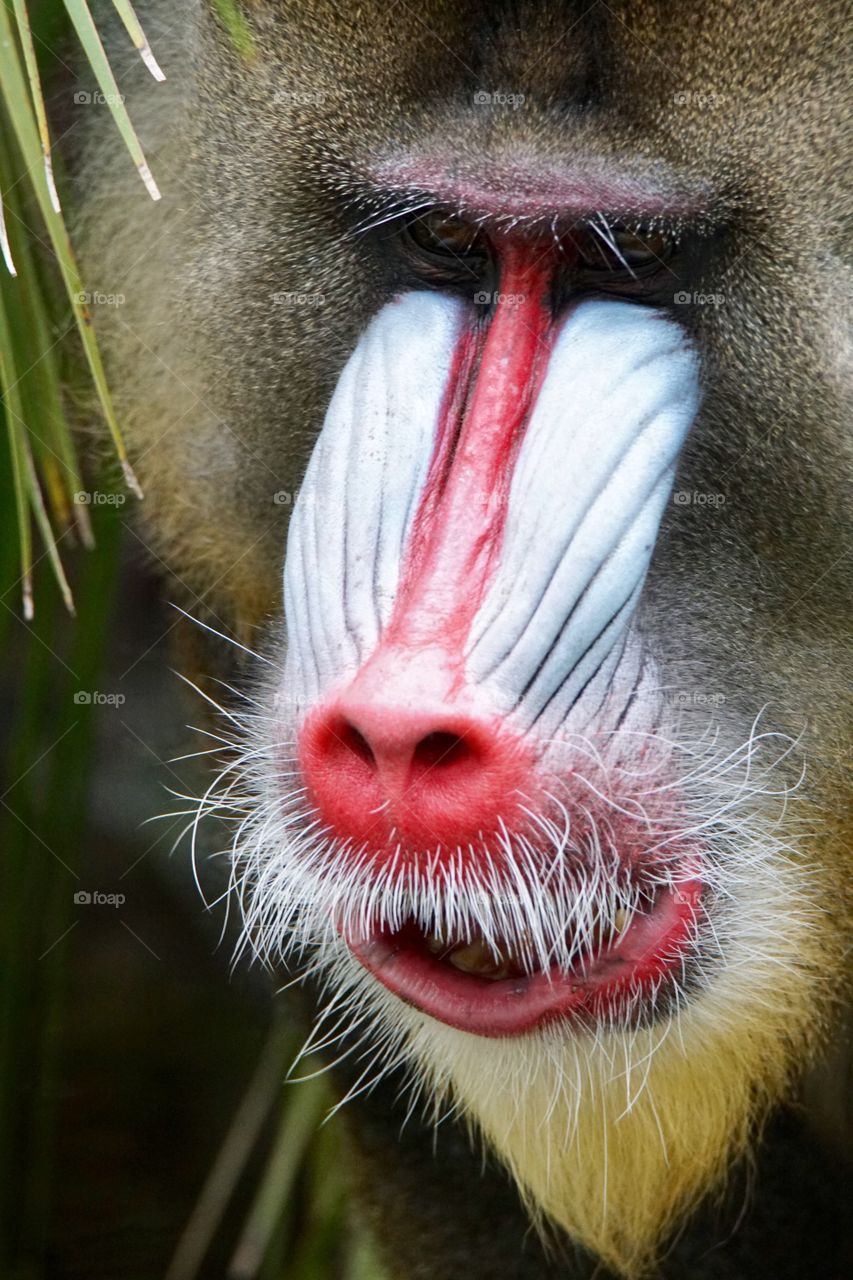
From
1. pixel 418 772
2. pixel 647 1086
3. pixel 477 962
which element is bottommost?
pixel 647 1086

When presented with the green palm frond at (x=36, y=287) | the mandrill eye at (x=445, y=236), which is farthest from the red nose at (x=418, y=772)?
the mandrill eye at (x=445, y=236)

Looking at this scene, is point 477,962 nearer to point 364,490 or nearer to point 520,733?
point 520,733

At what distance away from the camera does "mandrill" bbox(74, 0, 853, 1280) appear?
6.21 feet

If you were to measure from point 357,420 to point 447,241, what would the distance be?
0.24 meters

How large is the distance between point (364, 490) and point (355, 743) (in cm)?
32

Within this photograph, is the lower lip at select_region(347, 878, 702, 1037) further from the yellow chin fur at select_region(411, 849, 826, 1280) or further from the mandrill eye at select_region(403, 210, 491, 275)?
the mandrill eye at select_region(403, 210, 491, 275)

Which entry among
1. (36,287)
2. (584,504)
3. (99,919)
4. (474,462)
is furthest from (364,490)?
(99,919)

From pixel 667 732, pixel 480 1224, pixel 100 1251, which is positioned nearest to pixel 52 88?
pixel 667 732

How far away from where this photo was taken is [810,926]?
2.23m

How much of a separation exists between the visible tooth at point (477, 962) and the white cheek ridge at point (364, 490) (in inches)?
14.0

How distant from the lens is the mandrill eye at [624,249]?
6.48ft

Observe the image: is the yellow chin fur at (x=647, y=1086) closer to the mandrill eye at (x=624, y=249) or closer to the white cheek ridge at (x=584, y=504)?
the white cheek ridge at (x=584, y=504)

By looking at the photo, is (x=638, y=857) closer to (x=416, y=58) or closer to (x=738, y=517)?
(x=738, y=517)

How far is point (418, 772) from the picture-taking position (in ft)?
5.99
